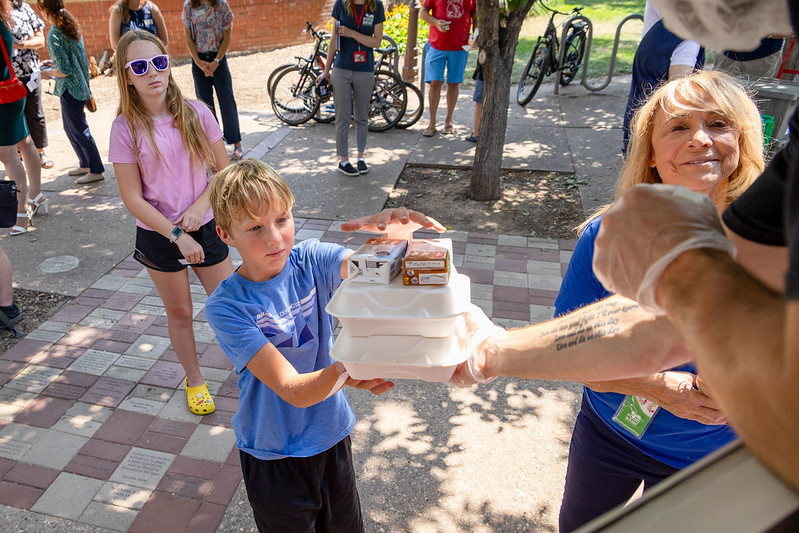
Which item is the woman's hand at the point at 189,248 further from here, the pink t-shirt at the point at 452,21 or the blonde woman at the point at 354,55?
the pink t-shirt at the point at 452,21

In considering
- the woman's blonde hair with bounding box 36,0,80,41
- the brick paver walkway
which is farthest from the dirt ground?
the woman's blonde hair with bounding box 36,0,80,41

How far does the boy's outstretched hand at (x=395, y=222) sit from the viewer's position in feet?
6.38

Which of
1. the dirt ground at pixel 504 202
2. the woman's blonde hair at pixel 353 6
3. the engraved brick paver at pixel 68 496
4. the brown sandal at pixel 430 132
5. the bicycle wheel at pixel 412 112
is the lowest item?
the engraved brick paver at pixel 68 496

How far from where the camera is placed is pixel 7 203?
14.6 feet

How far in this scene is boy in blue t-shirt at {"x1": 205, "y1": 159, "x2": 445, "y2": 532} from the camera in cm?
186

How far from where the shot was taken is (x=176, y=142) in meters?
3.17

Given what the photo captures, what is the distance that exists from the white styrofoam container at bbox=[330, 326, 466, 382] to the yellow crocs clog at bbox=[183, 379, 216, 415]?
7.47 ft

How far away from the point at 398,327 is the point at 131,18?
639 centimetres

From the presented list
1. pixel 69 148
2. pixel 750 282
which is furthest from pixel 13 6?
pixel 750 282

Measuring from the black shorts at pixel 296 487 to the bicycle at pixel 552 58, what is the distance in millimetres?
8819

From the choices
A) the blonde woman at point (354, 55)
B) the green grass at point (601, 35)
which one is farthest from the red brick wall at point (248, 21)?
the blonde woman at point (354, 55)

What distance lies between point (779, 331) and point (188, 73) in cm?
1314

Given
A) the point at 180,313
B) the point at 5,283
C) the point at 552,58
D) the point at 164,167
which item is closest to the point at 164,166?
the point at 164,167

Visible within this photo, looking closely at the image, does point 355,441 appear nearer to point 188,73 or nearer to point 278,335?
point 278,335
